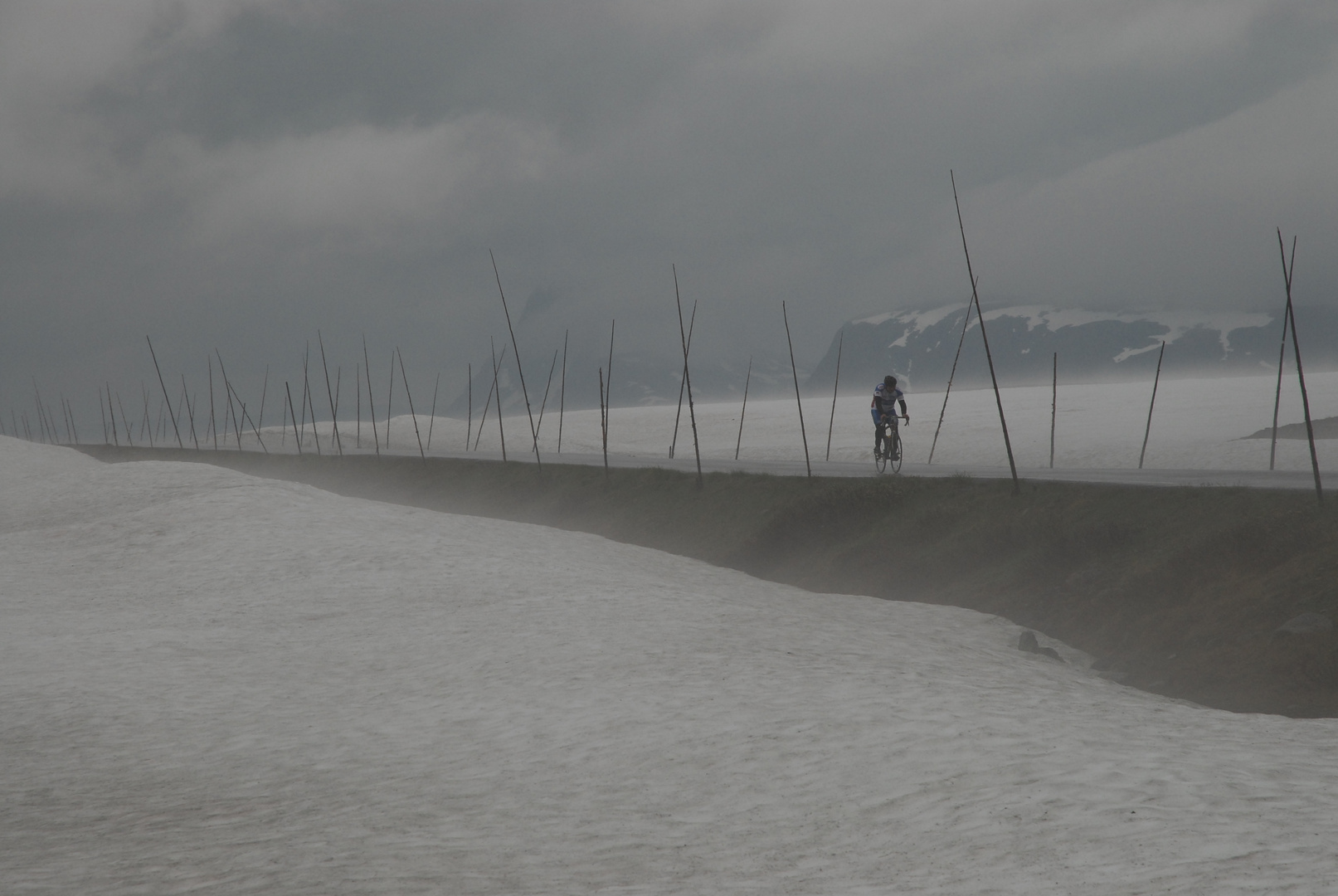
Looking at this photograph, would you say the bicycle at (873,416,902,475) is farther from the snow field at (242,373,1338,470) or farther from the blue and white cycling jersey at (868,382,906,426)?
the snow field at (242,373,1338,470)

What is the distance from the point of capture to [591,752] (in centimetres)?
1177

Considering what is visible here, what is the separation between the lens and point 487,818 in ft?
32.1

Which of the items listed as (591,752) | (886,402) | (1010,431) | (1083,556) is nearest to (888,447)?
(886,402)

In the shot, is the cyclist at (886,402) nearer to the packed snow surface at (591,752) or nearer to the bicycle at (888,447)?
the bicycle at (888,447)

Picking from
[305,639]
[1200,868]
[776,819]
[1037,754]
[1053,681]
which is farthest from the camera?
[305,639]

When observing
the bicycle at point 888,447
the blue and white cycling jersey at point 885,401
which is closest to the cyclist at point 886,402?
the blue and white cycling jersey at point 885,401

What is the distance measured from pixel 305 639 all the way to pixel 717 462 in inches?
1510

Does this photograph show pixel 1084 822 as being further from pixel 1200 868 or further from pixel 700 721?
pixel 700 721

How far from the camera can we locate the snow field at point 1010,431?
5472 cm

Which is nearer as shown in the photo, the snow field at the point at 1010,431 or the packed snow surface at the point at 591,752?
the packed snow surface at the point at 591,752

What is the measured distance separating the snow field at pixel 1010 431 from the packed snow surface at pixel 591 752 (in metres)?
29.8

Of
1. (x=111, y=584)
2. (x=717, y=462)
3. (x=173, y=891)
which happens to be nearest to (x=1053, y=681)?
(x=173, y=891)

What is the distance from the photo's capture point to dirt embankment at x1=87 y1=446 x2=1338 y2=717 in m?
18.9

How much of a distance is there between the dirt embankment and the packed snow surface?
2.36 metres
